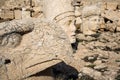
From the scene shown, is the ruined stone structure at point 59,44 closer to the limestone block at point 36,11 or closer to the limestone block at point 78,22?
the limestone block at point 78,22

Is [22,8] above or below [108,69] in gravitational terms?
above

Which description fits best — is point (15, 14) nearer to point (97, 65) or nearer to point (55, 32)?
point (97, 65)

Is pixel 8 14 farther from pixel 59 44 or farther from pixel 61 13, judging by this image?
pixel 59 44

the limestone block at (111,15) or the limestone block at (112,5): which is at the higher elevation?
the limestone block at (112,5)

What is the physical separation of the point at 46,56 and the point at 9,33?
62 cm

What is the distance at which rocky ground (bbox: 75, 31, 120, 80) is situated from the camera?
6227 mm

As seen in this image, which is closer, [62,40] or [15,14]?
[62,40]

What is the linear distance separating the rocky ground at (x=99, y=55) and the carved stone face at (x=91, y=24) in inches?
9.6

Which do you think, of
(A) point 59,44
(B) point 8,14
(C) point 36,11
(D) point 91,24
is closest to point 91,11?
(D) point 91,24

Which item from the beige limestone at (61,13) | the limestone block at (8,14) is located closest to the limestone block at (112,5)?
the beige limestone at (61,13)

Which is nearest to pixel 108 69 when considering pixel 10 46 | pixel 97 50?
pixel 97 50

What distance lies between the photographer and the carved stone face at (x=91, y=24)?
31.9ft

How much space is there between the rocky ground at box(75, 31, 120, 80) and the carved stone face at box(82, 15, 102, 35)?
245mm

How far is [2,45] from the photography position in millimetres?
4891
